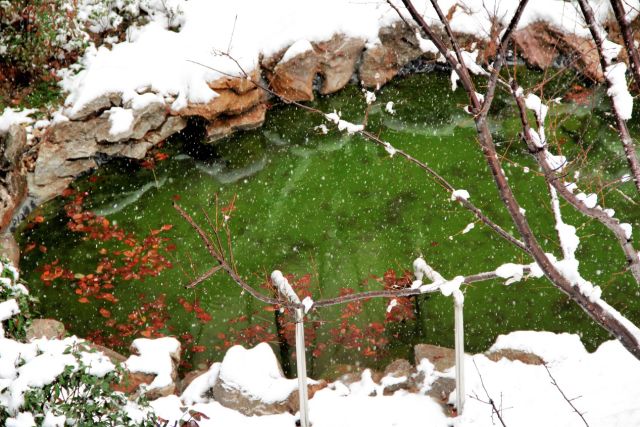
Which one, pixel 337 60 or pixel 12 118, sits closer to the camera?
pixel 12 118

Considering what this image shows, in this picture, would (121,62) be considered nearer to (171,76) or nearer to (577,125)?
(171,76)

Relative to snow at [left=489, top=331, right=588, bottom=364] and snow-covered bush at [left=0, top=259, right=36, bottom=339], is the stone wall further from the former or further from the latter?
snow-covered bush at [left=0, top=259, right=36, bottom=339]

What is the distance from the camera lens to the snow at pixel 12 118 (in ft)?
25.7

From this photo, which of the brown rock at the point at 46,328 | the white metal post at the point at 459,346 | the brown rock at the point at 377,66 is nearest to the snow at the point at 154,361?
the brown rock at the point at 46,328

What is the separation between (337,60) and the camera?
9.38 m

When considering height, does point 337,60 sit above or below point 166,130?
above

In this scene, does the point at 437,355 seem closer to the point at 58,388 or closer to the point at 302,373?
the point at 302,373

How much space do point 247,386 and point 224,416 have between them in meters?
0.29

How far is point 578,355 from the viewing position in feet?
17.2

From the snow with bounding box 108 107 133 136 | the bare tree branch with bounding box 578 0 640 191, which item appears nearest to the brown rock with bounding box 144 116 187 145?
the snow with bounding box 108 107 133 136

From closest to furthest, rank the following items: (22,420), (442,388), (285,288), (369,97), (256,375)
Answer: (22,420)
(285,288)
(442,388)
(256,375)
(369,97)

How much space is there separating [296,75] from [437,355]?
201 inches

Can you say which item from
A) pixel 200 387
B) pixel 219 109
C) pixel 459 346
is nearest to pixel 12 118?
pixel 219 109

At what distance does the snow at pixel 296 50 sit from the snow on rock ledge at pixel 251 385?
16.5 ft
